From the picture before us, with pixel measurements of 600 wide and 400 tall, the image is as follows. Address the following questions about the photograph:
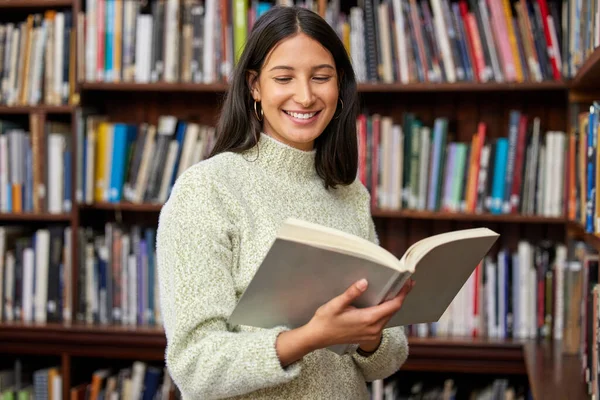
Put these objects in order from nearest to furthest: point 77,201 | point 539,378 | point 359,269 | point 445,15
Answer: point 359,269 < point 539,378 < point 445,15 < point 77,201

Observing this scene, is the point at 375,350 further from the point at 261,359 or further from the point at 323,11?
the point at 323,11

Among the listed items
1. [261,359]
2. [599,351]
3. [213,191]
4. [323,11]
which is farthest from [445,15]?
[261,359]

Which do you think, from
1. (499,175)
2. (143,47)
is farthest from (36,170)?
(499,175)

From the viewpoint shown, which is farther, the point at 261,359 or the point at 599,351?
the point at 599,351

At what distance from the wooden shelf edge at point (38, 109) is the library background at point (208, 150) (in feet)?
0.03

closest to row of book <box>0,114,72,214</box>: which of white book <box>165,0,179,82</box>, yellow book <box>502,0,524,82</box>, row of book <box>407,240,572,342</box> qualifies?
white book <box>165,0,179,82</box>

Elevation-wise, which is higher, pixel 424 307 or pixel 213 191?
pixel 213 191

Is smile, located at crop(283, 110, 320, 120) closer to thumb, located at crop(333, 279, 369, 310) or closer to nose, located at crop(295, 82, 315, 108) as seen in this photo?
nose, located at crop(295, 82, 315, 108)

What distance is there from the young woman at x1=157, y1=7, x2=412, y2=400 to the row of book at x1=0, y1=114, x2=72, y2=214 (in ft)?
4.69

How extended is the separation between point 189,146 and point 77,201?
43cm

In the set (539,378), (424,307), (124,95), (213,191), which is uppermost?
(124,95)

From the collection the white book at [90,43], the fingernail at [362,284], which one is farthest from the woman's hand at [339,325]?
the white book at [90,43]

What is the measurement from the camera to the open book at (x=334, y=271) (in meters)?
1.06

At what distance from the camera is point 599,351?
1544mm
